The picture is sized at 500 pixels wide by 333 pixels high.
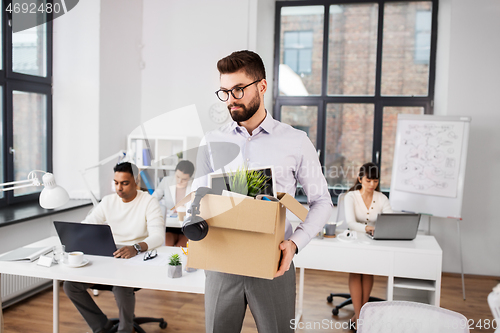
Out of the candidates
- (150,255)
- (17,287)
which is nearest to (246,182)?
(150,255)

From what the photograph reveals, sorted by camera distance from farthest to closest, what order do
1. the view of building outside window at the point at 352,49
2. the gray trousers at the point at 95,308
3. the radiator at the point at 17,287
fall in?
the view of building outside window at the point at 352,49 < the radiator at the point at 17,287 < the gray trousers at the point at 95,308

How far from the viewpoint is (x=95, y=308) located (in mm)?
2627

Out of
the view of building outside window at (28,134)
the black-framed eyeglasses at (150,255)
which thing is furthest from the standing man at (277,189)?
the view of building outside window at (28,134)

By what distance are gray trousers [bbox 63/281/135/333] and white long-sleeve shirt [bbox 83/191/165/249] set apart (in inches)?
14.0

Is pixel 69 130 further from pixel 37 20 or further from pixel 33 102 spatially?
pixel 37 20

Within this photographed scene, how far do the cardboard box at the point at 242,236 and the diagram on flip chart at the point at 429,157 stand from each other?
10.4 ft

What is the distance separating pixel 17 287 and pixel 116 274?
5.81ft

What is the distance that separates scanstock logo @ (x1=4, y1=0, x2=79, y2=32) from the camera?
3.72m

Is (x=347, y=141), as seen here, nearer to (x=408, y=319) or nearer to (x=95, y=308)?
(x=95, y=308)

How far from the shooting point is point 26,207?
369 cm

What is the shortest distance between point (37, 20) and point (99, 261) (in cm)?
299

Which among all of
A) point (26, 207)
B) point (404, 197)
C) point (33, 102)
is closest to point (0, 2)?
point (33, 102)

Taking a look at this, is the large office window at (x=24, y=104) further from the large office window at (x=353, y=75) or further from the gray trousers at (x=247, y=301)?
the gray trousers at (x=247, y=301)

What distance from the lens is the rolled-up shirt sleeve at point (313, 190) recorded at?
1.44 metres
